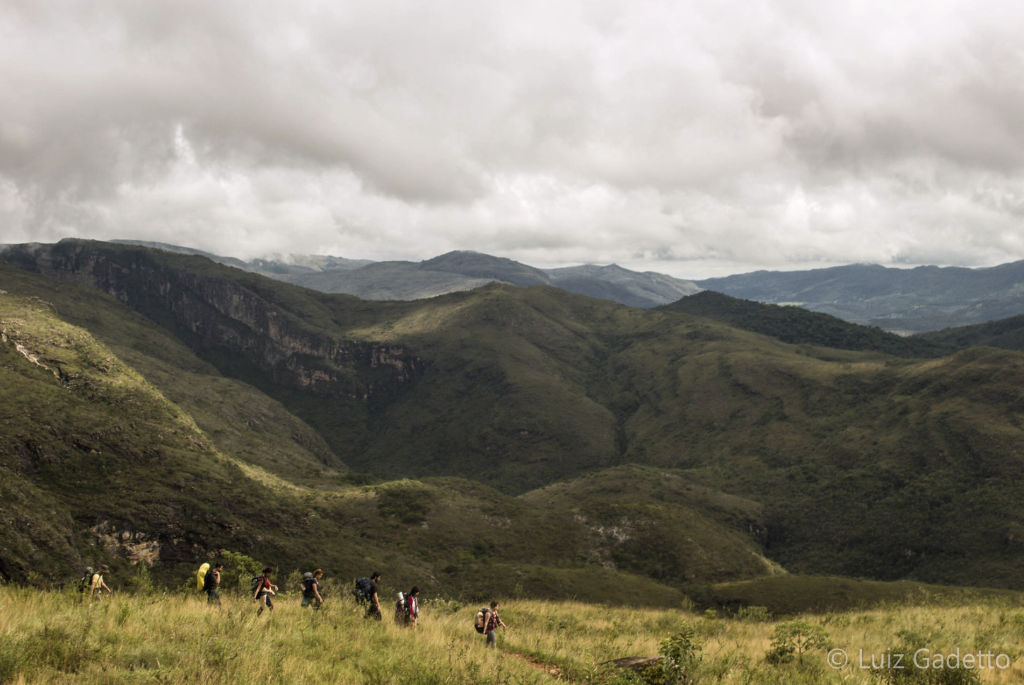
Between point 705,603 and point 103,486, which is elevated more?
point 103,486

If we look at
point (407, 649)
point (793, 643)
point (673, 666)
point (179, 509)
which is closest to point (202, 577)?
point (407, 649)

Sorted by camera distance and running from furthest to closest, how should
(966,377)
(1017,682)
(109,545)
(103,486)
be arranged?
(966,377), (103,486), (109,545), (1017,682)

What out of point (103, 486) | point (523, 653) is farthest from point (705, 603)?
point (103, 486)

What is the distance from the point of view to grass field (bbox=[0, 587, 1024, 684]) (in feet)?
41.1

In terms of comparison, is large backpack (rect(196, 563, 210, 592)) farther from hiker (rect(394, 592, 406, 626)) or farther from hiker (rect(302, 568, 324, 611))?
hiker (rect(394, 592, 406, 626))

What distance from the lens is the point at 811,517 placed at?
15375 centimetres

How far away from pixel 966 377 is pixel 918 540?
6729 cm

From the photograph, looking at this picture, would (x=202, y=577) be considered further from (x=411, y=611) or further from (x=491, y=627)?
(x=491, y=627)

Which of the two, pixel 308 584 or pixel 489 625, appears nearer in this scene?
pixel 489 625

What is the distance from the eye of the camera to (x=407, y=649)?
56.6 ft

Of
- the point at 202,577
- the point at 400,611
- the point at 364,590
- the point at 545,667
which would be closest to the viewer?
the point at 545,667

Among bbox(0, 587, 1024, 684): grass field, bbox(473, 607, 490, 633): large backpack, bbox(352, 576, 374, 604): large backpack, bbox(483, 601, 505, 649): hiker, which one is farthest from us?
bbox(352, 576, 374, 604): large backpack

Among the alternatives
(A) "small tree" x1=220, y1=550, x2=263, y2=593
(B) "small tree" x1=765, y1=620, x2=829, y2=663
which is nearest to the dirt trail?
(B) "small tree" x1=765, y1=620, x2=829, y2=663

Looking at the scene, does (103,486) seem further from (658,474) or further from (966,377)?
(966,377)
